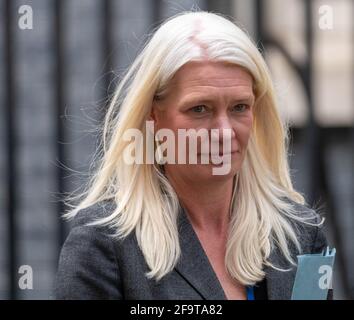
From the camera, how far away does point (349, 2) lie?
322cm

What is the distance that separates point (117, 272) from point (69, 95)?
1.89 meters

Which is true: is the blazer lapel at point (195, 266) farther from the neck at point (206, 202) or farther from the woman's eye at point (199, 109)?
the woman's eye at point (199, 109)

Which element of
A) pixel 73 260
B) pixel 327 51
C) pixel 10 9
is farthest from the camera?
pixel 327 51

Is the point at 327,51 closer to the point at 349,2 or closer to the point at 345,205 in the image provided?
the point at 349,2

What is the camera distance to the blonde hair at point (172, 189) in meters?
1.31

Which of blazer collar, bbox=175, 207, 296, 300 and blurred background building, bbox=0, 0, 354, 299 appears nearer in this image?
blazer collar, bbox=175, 207, 296, 300

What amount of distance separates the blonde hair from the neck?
12 millimetres

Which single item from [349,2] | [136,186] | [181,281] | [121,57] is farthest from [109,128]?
[349,2]

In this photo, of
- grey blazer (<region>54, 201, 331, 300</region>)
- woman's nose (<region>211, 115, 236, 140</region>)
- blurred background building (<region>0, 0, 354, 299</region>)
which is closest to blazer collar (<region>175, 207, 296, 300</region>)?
grey blazer (<region>54, 201, 331, 300</region>)

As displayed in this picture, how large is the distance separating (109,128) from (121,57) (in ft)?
5.31

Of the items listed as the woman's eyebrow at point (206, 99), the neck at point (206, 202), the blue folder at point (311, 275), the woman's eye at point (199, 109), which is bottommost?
the blue folder at point (311, 275)

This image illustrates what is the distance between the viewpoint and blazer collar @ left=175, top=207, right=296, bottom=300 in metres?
1.31

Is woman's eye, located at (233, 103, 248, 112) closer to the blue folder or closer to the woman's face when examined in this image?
the woman's face

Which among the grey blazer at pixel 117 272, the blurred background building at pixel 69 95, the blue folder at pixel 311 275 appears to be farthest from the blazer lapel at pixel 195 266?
the blurred background building at pixel 69 95
